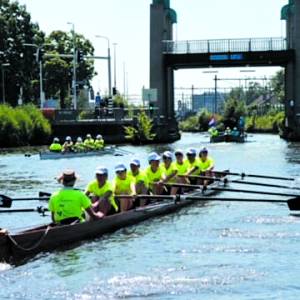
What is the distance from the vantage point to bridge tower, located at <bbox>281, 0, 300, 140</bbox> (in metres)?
76.8

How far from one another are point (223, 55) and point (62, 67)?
47.0m

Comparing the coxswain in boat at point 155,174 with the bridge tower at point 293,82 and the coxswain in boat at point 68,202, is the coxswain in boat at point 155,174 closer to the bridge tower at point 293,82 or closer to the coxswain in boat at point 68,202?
the coxswain in boat at point 68,202

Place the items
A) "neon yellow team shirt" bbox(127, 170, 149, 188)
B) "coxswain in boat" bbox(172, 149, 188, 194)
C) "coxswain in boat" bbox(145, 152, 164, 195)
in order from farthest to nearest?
"coxswain in boat" bbox(172, 149, 188, 194)
"coxswain in boat" bbox(145, 152, 164, 195)
"neon yellow team shirt" bbox(127, 170, 149, 188)

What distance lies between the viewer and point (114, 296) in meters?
14.2

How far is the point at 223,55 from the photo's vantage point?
76.5m

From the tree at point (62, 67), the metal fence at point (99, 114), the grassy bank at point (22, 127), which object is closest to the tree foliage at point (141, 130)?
the metal fence at point (99, 114)

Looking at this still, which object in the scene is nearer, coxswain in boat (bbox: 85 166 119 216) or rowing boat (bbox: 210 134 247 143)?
coxswain in boat (bbox: 85 166 119 216)

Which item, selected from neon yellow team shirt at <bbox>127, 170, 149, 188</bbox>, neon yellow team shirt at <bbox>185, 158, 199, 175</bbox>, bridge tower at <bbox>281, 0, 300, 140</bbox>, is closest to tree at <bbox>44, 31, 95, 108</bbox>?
bridge tower at <bbox>281, 0, 300, 140</bbox>

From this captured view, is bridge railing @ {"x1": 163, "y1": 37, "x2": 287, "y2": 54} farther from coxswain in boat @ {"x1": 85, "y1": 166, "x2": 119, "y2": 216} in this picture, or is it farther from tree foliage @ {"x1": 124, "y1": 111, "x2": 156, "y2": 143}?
coxswain in boat @ {"x1": 85, "y1": 166, "x2": 119, "y2": 216}

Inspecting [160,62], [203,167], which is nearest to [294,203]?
[203,167]

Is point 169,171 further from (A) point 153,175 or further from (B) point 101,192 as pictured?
(B) point 101,192

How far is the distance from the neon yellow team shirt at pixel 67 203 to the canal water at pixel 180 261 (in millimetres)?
923

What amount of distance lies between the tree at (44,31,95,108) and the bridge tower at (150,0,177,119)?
32.0 metres

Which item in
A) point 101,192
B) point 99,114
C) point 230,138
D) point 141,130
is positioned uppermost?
point 99,114
